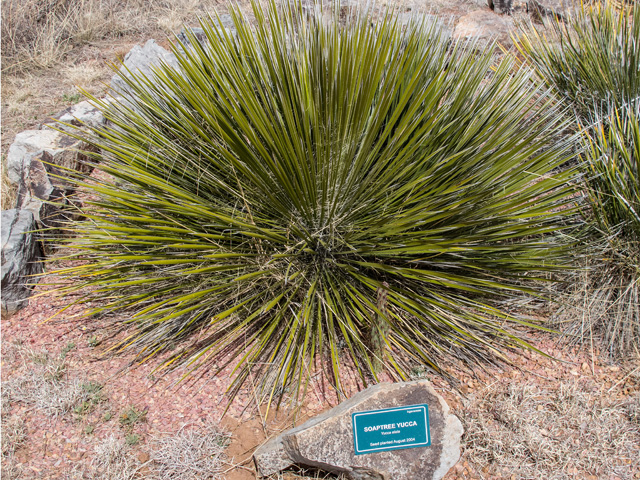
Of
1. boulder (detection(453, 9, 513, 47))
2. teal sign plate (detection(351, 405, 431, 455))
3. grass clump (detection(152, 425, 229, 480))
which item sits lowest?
grass clump (detection(152, 425, 229, 480))

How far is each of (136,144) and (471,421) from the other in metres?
2.22

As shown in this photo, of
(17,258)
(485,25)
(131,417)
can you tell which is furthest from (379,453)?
(485,25)

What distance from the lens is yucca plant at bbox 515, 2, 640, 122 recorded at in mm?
3062

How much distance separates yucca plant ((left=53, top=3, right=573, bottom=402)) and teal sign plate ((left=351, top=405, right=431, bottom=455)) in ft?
0.89

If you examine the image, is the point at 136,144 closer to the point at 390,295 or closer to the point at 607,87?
the point at 390,295

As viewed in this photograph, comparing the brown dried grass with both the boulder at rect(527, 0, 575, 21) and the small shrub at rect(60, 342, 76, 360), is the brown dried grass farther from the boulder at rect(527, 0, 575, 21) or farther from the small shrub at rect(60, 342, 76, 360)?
the boulder at rect(527, 0, 575, 21)

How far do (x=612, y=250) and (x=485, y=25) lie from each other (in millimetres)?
3767

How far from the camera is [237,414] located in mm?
2359

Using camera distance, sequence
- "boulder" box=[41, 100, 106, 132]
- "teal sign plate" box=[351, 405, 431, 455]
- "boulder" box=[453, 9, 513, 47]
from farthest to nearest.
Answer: "boulder" box=[453, 9, 513, 47]
"boulder" box=[41, 100, 106, 132]
"teal sign plate" box=[351, 405, 431, 455]

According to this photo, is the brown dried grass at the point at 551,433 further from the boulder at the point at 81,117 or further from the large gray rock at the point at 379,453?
the boulder at the point at 81,117

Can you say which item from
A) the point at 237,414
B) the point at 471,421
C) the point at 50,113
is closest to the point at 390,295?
the point at 471,421

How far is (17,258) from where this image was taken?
2.98 meters

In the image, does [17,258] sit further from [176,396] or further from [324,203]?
[324,203]

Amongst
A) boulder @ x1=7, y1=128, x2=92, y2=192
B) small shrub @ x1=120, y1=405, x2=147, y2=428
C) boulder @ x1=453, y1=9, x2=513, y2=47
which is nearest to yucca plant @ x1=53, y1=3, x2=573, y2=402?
small shrub @ x1=120, y1=405, x2=147, y2=428
